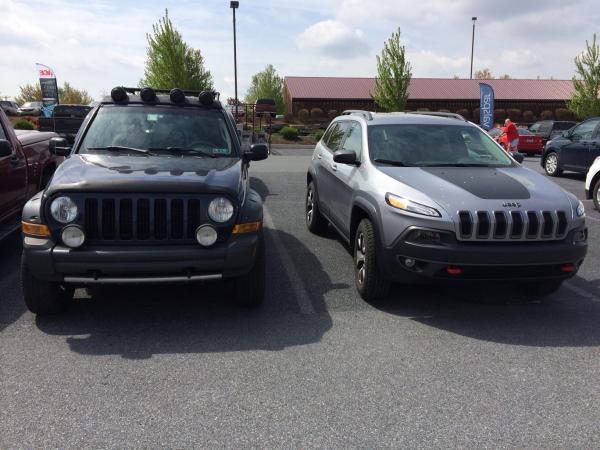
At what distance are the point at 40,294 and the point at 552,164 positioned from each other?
14.6 metres

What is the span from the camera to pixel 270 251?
6629mm

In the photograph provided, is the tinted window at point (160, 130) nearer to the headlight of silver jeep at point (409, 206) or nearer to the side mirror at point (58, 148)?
the side mirror at point (58, 148)

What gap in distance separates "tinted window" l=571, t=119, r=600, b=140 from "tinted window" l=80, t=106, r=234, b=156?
11.2 m

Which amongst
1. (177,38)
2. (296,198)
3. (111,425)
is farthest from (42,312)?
(177,38)

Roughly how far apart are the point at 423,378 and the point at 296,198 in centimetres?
750

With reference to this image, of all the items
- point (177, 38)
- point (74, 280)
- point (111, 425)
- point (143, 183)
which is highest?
point (177, 38)

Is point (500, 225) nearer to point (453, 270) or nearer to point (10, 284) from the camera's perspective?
point (453, 270)

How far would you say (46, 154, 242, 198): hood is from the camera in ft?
12.8

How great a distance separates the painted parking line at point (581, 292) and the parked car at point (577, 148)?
876cm

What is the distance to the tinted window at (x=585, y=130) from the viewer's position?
43.1 feet

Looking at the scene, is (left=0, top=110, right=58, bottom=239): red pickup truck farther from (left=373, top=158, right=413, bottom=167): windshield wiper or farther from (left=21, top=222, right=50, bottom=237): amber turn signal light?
(left=373, top=158, right=413, bottom=167): windshield wiper

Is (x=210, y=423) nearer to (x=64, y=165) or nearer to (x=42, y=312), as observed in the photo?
(x=42, y=312)

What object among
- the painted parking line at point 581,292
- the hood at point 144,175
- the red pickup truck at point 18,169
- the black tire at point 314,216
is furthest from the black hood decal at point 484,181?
the red pickup truck at point 18,169

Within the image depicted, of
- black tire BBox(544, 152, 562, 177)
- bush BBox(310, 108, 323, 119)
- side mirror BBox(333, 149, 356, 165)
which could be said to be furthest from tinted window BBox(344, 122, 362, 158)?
bush BBox(310, 108, 323, 119)
